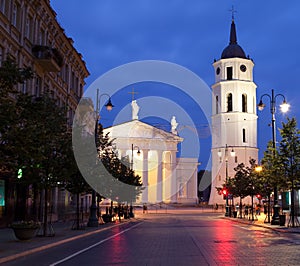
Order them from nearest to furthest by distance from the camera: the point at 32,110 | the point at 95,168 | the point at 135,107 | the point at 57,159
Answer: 1. the point at 32,110
2. the point at 57,159
3. the point at 95,168
4. the point at 135,107

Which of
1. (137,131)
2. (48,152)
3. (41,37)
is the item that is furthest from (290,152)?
(137,131)

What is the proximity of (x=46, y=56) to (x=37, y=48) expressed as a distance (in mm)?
784

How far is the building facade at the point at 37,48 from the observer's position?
2661 centimetres

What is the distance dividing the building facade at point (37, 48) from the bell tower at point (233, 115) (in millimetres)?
57514

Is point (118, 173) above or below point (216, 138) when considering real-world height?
below

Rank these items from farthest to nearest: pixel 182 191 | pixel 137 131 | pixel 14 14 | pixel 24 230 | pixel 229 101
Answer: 1. pixel 182 191
2. pixel 137 131
3. pixel 229 101
4. pixel 14 14
5. pixel 24 230

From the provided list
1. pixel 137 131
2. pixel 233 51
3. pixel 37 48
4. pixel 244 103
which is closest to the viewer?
pixel 37 48

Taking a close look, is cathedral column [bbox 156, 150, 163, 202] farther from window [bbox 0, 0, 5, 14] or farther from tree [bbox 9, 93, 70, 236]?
tree [bbox 9, 93, 70, 236]

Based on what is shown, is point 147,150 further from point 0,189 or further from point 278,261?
point 278,261

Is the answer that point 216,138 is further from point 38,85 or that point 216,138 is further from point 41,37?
point 38,85

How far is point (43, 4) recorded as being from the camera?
3225 cm

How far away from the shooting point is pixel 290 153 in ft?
104

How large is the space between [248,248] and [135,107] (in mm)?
82727

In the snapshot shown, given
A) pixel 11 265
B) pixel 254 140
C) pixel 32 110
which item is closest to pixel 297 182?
pixel 32 110
